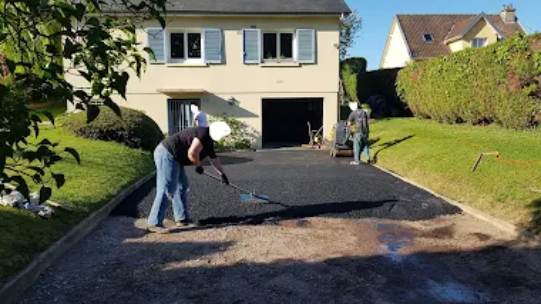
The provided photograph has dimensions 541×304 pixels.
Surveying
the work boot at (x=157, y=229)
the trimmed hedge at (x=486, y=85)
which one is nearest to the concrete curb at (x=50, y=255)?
the work boot at (x=157, y=229)

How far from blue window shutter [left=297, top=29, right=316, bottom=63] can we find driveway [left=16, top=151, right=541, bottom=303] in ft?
33.0

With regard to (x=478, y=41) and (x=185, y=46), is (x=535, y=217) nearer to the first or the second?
(x=185, y=46)

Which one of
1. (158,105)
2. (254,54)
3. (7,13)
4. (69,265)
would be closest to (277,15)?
(254,54)

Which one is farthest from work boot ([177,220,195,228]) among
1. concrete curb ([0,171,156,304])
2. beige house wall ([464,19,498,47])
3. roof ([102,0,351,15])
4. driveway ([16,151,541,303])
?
beige house wall ([464,19,498,47])

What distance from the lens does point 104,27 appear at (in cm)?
198

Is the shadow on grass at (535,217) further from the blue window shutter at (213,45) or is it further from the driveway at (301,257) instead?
the blue window shutter at (213,45)

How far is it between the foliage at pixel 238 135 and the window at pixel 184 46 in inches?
101

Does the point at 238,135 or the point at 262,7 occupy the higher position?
the point at 262,7

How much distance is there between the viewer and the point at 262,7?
17625 millimetres

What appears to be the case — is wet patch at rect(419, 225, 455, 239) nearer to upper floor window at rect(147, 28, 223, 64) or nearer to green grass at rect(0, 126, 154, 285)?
green grass at rect(0, 126, 154, 285)

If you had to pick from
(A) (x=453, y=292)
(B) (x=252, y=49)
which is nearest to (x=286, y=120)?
(B) (x=252, y=49)

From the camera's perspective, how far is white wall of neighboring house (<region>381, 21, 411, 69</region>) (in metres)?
38.6

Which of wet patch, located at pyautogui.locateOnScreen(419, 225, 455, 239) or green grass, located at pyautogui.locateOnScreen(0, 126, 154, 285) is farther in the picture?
wet patch, located at pyautogui.locateOnScreen(419, 225, 455, 239)

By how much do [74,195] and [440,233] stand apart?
5.52 metres
